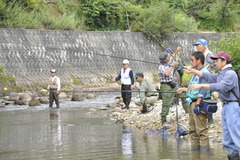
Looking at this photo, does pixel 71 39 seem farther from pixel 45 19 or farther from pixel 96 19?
pixel 96 19

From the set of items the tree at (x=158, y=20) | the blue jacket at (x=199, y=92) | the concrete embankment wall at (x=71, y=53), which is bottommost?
the blue jacket at (x=199, y=92)

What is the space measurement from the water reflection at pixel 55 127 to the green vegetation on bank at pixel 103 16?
14.1 meters

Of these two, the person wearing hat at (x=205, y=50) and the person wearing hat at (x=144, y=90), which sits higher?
the person wearing hat at (x=205, y=50)

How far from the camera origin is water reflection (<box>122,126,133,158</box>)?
9.70 metres

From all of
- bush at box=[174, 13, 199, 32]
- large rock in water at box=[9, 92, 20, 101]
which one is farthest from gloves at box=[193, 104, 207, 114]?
bush at box=[174, 13, 199, 32]

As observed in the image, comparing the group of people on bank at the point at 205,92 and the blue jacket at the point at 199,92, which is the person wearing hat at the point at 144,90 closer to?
the group of people on bank at the point at 205,92

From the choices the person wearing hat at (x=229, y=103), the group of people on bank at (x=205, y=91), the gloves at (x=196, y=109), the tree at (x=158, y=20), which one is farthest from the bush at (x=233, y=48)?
the tree at (x=158, y=20)

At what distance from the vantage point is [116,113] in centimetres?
1692

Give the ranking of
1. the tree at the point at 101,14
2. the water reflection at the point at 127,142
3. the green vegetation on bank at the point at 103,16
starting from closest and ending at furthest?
the water reflection at the point at 127,142 → the green vegetation on bank at the point at 103,16 → the tree at the point at 101,14

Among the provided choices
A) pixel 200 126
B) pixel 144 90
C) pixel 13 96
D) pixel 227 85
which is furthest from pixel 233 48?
pixel 227 85

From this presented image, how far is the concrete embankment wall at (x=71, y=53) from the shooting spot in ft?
92.7

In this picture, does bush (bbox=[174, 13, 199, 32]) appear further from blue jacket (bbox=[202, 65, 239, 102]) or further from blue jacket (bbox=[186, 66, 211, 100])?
blue jacket (bbox=[202, 65, 239, 102])

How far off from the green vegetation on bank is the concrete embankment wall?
5.30ft

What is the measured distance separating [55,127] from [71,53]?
56.3ft
